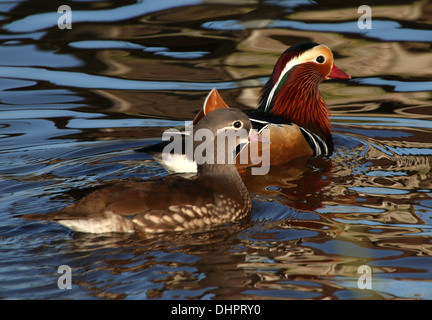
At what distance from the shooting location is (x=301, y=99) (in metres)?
8.16

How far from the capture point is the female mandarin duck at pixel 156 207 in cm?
527

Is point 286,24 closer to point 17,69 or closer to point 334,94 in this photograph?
point 334,94

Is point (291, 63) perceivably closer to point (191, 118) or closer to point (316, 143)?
point (316, 143)

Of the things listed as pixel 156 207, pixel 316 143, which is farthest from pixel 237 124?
pixel 316 143

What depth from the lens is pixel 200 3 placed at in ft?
36.8

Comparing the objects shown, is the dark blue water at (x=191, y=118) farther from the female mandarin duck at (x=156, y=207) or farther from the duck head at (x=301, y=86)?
the duck head at (x=301, y=86)

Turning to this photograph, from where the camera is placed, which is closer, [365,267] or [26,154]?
[365,267]

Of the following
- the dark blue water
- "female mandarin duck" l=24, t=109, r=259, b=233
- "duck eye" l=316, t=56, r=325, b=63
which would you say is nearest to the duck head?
"duck eye" l=316, t=56, r=325, b=63

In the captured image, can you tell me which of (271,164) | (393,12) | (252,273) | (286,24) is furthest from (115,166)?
(393,12)

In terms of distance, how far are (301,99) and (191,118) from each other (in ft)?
4.51

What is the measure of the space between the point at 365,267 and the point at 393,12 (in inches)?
271

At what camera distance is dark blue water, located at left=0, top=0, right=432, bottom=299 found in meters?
4.68

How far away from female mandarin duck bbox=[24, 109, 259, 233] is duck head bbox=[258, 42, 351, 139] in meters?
2.36

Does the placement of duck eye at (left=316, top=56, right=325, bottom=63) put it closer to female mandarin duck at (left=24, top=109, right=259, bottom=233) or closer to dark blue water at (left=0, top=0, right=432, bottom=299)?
dark blue water at (left=0, top=0, right=432, bottom=299)
